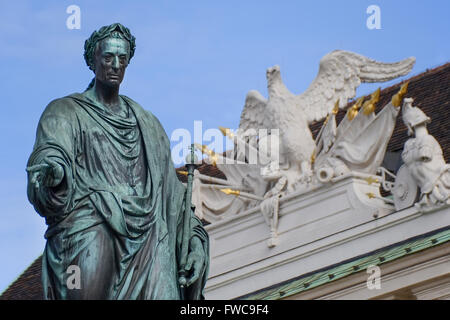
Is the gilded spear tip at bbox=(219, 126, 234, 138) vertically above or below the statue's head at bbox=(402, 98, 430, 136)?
above

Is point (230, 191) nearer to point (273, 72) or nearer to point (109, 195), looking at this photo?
point (273, 72)

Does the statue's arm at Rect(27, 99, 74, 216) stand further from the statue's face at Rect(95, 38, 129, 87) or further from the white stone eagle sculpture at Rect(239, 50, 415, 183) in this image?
the white stone eagle sculpture at Rect(239, 50, 415, 183)

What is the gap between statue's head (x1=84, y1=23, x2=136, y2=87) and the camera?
9.55 metres

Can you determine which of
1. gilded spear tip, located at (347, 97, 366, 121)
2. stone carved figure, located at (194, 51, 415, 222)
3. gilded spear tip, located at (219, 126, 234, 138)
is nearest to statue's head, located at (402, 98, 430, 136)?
stone carved figure, located at (194, 51, 415, 222)

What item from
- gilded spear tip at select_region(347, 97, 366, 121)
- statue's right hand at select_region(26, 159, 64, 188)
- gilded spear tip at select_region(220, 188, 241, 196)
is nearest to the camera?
statue's right hand at select_region(26, 159, 64, 188)

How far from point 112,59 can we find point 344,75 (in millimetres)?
20480

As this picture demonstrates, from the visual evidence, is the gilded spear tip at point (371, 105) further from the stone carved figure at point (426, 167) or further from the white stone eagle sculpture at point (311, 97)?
the stone carved figure at point (426, 167)

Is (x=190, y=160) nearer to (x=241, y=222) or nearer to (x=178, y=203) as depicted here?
(x=178, y=203)

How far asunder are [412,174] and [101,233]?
18.1m

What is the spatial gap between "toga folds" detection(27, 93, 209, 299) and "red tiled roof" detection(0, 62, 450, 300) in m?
19.9

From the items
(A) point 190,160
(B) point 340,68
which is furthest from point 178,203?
(B) point 340,68

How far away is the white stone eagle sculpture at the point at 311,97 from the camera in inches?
1171
